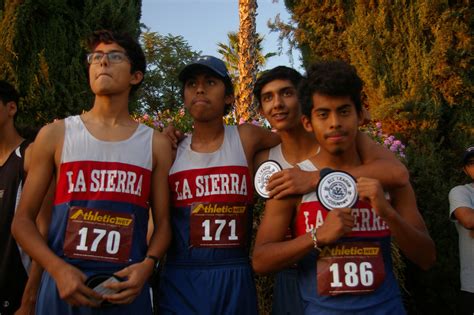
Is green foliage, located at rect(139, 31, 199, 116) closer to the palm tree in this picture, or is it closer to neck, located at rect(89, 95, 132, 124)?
the palm tree

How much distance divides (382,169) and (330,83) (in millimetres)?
513

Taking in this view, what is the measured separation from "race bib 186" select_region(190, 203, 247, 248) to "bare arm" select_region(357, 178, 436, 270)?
100 centimetres

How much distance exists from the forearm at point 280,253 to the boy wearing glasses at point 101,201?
2.10 ft

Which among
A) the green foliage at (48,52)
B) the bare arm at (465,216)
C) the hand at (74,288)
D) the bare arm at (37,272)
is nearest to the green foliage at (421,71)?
the bare arm at (465,216)

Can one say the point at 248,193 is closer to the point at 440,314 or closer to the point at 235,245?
the point at 235,245

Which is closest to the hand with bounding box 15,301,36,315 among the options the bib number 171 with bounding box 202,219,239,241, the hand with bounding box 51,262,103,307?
the hand with bounding box 51,262,103,307

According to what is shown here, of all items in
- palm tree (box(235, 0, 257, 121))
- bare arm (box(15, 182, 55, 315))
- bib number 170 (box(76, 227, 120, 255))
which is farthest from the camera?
palm tree (box(235, 0, 257, 121))

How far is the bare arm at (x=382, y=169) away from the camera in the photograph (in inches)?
96.6

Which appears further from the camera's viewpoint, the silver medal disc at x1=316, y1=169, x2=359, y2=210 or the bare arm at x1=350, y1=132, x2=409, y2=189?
the bare arm at x1=350, y1=132, x2=409, y2=189

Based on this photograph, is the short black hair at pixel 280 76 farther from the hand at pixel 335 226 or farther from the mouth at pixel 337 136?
the hand at pixel 335 226

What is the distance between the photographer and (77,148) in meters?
2.70

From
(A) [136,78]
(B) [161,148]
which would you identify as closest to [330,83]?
(B) [161,148]

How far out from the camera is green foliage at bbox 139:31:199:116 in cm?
2711

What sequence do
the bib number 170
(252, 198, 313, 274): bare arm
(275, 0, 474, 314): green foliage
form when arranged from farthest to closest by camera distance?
(275, 0, 474, 314): green foliage → the bib number 170 → (252, 198, 313, 274): bare arm
